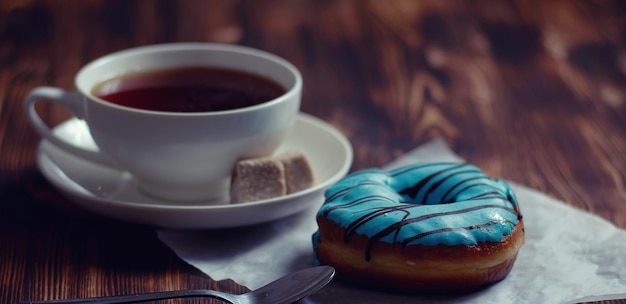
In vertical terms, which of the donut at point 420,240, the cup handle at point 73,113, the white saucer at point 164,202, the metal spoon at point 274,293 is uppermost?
the cup handle at point 73,113

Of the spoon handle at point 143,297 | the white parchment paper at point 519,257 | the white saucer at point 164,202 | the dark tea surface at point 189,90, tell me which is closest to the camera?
the spoon handle at point 143,297

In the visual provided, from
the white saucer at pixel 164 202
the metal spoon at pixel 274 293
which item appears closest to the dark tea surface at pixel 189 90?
the white saucer at pixel 164 202

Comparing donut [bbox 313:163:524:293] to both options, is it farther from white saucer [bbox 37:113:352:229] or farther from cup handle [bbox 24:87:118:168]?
cup handle [bbox 24:87:118:168]

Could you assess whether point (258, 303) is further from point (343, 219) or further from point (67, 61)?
point (67, 61)

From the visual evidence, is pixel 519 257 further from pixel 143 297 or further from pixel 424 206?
pixel 143 297

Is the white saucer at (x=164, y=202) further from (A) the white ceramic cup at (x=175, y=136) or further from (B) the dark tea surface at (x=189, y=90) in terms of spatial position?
(B) the dark tea surface at (x=189, y=90)

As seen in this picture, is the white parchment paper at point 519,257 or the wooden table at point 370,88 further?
the wooden table at point 370,88
